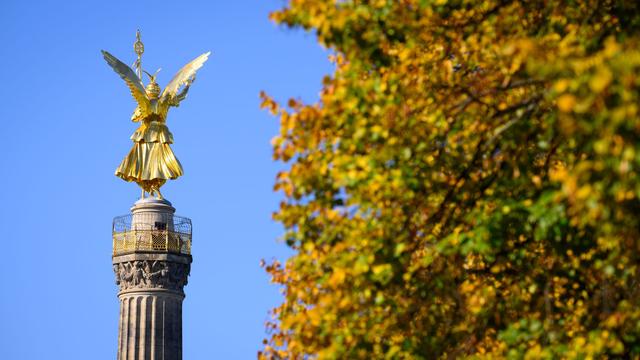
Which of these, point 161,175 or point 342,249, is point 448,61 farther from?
point 161,175

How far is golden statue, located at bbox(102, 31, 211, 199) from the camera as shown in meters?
55.1

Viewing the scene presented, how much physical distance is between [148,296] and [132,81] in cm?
907

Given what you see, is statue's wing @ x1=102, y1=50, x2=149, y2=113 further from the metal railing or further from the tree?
the tree

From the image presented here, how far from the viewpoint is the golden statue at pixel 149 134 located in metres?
55.1

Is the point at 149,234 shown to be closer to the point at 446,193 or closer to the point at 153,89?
the point at 153,89

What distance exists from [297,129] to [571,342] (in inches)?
159

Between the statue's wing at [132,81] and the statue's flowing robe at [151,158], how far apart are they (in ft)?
1.97

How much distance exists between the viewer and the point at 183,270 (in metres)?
54.5

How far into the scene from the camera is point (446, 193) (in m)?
16.1

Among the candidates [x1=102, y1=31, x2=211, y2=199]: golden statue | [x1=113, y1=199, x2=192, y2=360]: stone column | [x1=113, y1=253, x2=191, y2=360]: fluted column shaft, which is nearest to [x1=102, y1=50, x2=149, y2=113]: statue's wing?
[x1=102, y1=31, x2=211, y2=199]: golden statue

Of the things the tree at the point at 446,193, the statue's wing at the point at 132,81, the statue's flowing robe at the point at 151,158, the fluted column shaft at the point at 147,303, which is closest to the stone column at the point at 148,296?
the fluted column shaft at the point at 147,303

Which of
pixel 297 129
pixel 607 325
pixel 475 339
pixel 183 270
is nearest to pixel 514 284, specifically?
pixel 475 339

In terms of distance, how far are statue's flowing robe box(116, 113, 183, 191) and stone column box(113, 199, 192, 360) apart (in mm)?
1213

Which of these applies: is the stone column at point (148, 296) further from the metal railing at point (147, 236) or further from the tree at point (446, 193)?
the tree at point (446, 193)
